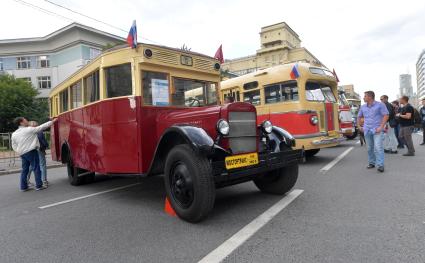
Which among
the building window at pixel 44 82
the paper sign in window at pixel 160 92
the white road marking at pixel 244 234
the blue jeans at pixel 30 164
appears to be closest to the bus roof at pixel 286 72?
the paper sign in window at pixel 160 92

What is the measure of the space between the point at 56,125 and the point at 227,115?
6.20 m

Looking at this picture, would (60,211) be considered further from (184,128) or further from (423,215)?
(423,215)

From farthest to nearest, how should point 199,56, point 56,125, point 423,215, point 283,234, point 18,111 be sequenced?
point 18,111 < point 56,125 < point 199,56 < point 423,215 < point 283,234

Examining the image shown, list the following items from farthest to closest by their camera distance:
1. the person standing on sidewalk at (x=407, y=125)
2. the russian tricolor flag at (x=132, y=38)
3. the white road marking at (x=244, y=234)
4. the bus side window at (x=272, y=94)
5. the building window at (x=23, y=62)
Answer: the building window at (x=23, y=62), the person standing on sidewalk at (x=407, y=125), the bus side window at (x=272, y=94), the russian tricolor flag at (x=132, y=38), the white road marking at (x=244, y=234)

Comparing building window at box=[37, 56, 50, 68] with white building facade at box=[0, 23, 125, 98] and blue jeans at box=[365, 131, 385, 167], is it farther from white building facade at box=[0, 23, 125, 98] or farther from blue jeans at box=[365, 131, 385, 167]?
blue jeans at box=[365, 131, 385, 167]

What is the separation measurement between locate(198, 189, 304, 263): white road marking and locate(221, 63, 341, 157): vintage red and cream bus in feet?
13.1

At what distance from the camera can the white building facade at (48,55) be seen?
40.3m

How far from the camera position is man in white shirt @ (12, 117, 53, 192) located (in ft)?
24.6

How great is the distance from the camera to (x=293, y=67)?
8945 mm

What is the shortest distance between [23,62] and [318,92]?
45993 mm

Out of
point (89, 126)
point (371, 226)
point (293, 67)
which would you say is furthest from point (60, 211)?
point (293, 67)

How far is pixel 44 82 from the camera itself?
43656 mm

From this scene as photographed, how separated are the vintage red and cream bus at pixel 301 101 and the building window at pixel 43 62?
41.3 m

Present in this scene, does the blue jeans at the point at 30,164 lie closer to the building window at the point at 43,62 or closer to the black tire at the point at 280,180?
the black tire at the point at 280,180
